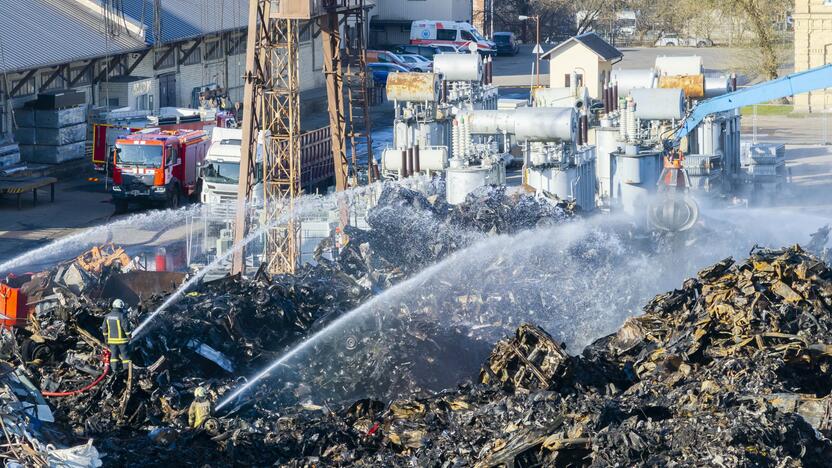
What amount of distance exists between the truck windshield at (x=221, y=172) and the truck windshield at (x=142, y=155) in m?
1.59

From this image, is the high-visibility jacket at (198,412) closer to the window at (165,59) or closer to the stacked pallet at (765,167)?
the stacked pallet at (765,167)

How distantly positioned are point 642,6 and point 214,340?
61291 mm

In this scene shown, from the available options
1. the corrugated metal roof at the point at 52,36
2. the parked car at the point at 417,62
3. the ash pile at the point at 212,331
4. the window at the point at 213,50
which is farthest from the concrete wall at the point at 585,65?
the ash pile at the point at 212,331

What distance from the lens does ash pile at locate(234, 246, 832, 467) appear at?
15.0 meters

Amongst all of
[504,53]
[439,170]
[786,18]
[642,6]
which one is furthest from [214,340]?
[642,6]

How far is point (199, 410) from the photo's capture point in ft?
58.1

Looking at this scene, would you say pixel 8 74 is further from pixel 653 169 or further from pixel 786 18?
pixel 786 18

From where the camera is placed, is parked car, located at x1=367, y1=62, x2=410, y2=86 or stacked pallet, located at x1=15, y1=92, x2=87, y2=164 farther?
parked car, located at x1=367, y1=62, x2=410, y2=86

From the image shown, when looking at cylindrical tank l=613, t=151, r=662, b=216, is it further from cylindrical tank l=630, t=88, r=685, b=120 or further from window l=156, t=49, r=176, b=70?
window l=156, t=49, r=176, b=70

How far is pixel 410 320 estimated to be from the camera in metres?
21.9

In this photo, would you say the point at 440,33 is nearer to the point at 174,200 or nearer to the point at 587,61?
the point at 587,61

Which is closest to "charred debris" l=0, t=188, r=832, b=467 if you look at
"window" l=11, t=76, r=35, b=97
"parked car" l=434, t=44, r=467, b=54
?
"window" l=11, t=76, r=35, b=97

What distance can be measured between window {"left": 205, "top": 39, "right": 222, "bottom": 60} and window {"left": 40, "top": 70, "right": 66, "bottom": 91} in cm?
1059

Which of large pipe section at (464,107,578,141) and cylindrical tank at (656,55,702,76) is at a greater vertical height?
cylindrical tank at (656,55,702,76)
